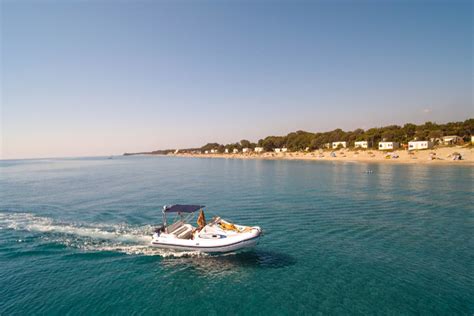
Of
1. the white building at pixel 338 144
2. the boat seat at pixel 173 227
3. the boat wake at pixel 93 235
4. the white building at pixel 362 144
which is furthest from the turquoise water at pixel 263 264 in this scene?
the white building at pixel 338 144

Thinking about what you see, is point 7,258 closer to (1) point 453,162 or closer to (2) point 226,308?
(2) point 226,308

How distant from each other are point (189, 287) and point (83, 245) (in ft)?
42.8

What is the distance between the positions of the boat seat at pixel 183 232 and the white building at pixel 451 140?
456 ft

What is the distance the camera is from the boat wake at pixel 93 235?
901 inches

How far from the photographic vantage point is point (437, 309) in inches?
551

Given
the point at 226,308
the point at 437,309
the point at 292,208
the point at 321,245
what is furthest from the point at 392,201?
the point at 226,308

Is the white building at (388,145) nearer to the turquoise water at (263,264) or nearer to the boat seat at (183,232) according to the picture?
the turquoise water at (263,264)

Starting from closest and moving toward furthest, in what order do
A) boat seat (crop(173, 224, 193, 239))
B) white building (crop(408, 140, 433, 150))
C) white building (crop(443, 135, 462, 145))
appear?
1. boat seat (crop(173, 224, 193, 239))
2. white building (crop(408, 140, 433, 150))
3. white building (crop(443, 135, 462, 145))

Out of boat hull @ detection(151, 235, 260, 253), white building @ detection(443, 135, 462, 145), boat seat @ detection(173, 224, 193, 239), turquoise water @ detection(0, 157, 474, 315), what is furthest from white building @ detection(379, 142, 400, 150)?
boat seat @ detection(173, 224, 193, 239)

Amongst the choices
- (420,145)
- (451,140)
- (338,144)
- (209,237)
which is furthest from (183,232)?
(338,144)

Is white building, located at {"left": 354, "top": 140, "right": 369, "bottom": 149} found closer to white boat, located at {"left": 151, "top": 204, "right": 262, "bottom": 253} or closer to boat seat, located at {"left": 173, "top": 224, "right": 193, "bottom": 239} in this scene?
white boat, located at {"left": 151, "top": 204, "right": 262, "bottom": 253}

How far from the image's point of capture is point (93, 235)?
26438 millimetres

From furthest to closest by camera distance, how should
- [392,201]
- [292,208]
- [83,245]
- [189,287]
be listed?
[392,201] → [292,208] → [83,245] → [189,287]

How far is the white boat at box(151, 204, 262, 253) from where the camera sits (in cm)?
2036
